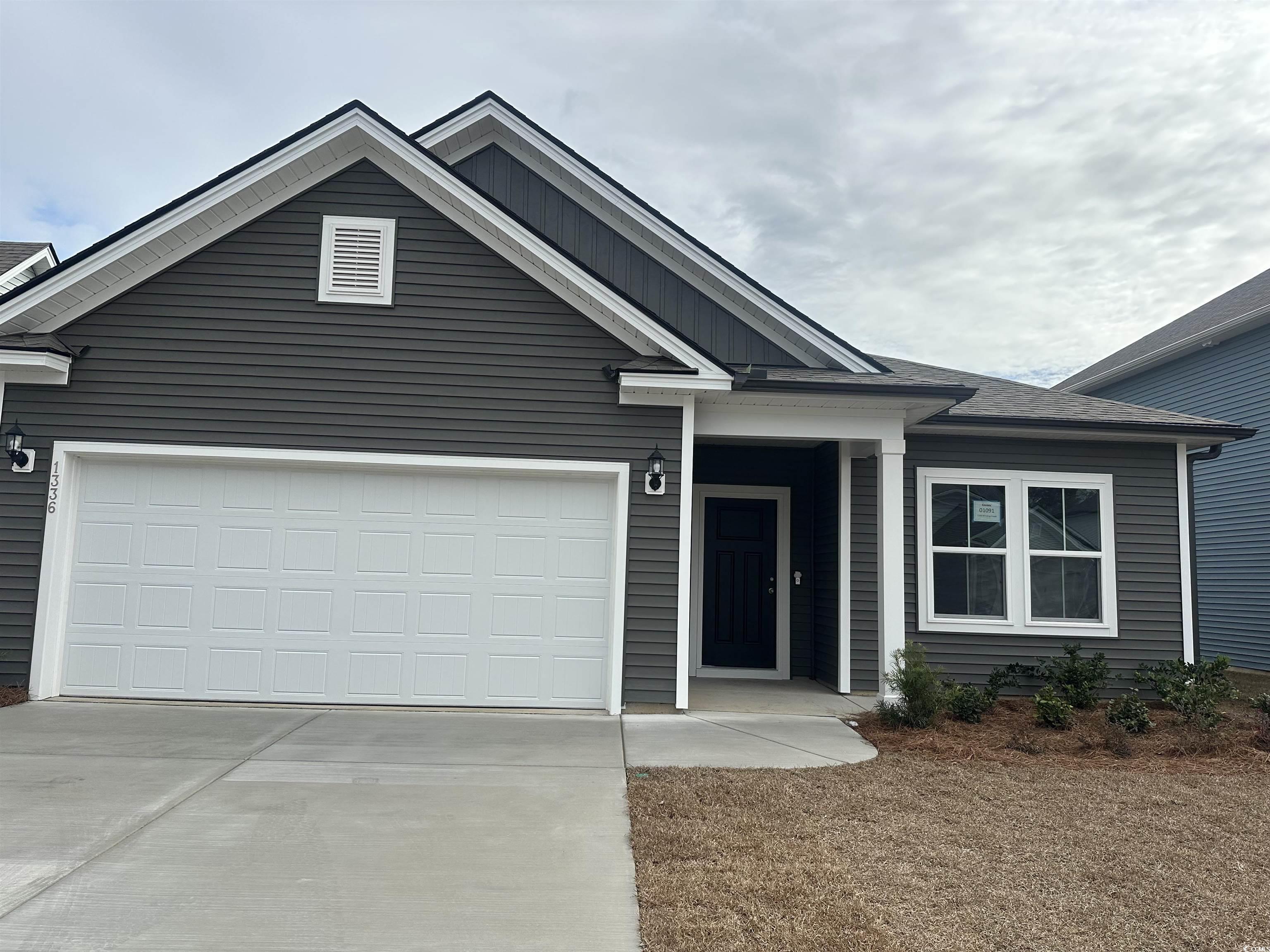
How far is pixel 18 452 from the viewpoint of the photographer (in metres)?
7.62

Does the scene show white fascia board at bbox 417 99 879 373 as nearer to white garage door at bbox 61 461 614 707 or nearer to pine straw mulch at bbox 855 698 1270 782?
white garage door at bbox 61 461 614 707

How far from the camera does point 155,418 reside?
7801 millimetres

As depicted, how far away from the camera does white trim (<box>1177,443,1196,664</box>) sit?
9.72 metres

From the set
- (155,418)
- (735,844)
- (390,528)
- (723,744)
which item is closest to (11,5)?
(155,418)

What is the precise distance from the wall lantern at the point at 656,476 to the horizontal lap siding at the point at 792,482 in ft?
9.18

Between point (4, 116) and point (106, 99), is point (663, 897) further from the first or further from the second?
point (4, 116)

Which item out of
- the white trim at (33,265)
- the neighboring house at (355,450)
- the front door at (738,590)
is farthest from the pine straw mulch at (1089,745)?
the white trim at (33,265)

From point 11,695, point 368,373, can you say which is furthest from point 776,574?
point 11,695

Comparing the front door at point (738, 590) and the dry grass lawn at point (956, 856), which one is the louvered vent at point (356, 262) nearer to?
the front door at point (738, 590)

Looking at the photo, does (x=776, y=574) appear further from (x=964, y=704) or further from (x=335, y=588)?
(x=335, y=588)

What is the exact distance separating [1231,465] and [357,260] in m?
14.3

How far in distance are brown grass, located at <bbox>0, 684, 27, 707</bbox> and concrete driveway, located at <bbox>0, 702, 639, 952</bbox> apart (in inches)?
16.2

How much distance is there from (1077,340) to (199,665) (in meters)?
27.7

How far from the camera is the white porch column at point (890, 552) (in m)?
8.49
